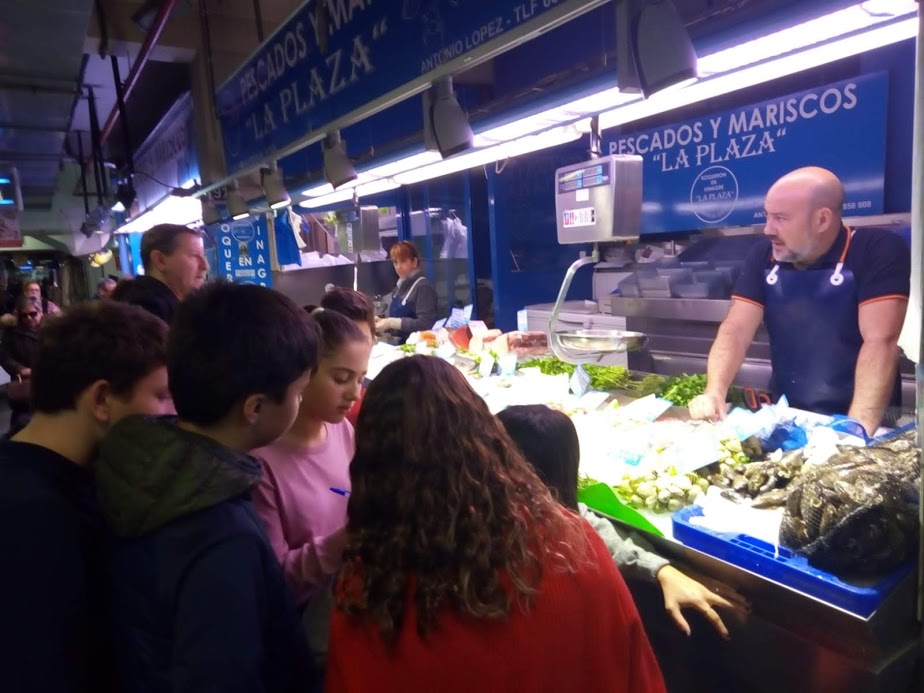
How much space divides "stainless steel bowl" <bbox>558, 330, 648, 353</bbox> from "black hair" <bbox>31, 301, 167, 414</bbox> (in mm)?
1928

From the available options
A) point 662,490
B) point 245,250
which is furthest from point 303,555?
point 245,250

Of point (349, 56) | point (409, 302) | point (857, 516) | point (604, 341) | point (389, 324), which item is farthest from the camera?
point (409, 302)

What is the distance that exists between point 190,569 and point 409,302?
5027mm

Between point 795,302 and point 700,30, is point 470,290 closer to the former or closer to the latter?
point 795,302

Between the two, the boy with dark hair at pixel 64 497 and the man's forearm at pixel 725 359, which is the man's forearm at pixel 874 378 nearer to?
the man's forearm at pixel 725 359

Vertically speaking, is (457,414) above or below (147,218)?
below

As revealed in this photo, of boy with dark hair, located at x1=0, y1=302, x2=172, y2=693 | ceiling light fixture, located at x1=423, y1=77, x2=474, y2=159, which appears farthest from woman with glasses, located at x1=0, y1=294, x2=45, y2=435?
boy with dark hair, located at x1=0, y1=302, x2=172, y2=693

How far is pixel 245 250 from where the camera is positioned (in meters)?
6.89

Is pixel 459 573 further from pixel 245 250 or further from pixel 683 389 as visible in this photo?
pixel 245 250

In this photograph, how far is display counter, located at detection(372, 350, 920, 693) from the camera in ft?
4.35

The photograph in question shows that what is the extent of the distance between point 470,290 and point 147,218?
16.1ft

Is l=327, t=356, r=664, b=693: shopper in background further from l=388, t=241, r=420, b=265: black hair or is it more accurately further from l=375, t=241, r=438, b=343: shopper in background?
l=388, t=241, r=420, b=265: black hair

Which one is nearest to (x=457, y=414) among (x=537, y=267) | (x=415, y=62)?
(x=415, y=62)

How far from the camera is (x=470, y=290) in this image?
7.40 meters
